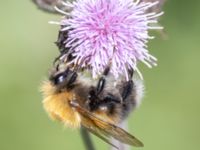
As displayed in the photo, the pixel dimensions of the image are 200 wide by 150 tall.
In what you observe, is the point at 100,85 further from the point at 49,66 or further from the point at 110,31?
the point at 49,66

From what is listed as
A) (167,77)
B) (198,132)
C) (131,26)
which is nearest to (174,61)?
(167,77)

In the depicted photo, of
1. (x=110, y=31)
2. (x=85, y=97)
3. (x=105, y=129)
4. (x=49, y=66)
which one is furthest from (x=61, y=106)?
(x=49, y=66)

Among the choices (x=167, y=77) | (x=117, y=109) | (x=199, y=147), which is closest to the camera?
(x=117, y=109)

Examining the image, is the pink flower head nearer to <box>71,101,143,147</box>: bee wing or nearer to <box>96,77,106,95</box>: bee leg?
<box>96,77,106,95</box>: bee leg

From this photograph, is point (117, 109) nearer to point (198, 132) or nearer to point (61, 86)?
point (61, 86)

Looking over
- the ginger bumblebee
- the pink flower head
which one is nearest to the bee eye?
the ginger bumblebee

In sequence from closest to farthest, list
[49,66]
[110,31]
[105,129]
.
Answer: [105,129] < [110,31] < [49,66]
